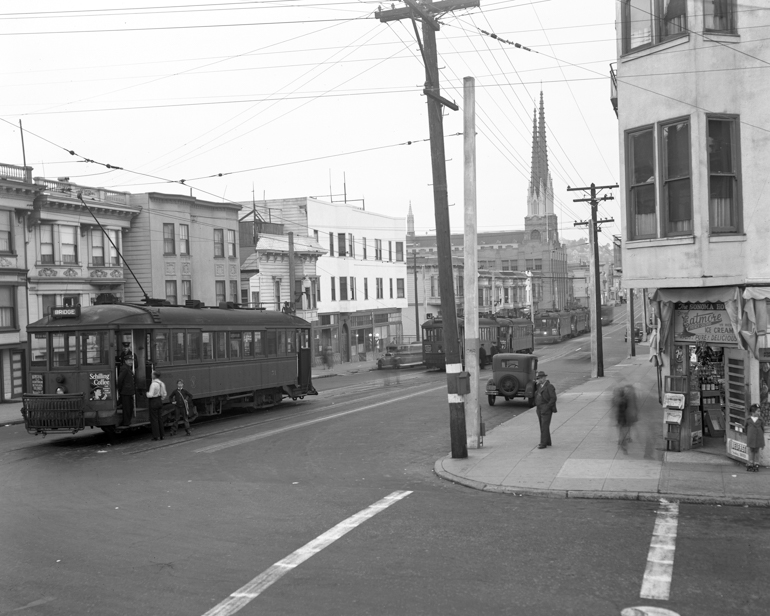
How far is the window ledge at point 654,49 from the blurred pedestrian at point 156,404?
13.4m

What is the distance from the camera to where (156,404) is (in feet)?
65.0

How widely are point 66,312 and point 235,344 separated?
20.2 feet

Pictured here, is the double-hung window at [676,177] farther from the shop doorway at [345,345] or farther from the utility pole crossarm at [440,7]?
the shop doorway at [345,345]

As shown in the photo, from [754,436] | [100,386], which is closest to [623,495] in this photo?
[754,436]

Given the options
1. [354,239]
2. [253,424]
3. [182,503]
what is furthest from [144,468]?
[354,239]

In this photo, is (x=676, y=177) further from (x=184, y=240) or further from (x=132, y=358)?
(x=184, y=240)

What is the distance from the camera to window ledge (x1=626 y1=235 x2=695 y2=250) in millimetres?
14609

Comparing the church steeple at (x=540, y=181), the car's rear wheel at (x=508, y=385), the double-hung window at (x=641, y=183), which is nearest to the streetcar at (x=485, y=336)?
the car's rear wheel at (x=508, y=385)

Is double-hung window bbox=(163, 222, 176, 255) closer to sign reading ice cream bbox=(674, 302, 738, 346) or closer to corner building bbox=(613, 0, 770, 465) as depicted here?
corner building bbox=(613, 0, 770, 465)

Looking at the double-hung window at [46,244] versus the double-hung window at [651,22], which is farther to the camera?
the double-hung window at [46,244]

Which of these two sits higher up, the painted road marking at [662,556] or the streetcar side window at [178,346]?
the streetcar side window at [178,346]

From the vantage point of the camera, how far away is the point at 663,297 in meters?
15.6

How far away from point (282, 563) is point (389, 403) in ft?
62.1

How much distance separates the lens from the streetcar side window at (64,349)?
1961 cm
